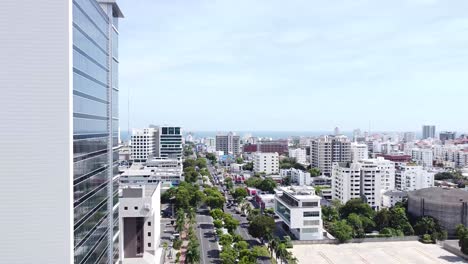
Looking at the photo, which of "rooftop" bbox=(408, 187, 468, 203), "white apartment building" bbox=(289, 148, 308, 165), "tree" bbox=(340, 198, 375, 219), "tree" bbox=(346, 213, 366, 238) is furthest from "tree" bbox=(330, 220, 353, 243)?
"white apartment building" bbox=(289, 148, 308, 165)

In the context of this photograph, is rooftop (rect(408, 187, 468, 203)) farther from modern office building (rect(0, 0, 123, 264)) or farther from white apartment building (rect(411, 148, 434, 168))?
white apartment building (rect(411, 148, 434, 168))

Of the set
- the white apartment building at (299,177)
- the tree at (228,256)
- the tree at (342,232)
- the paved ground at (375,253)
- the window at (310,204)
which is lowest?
the paved ground at (375,253)

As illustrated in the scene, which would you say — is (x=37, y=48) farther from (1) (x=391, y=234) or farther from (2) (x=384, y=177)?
(2) (x=384, y=177)

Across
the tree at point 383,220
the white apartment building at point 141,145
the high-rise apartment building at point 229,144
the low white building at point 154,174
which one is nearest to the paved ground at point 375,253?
the tree at point 383,220

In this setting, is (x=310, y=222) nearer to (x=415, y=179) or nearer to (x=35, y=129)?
(x=35, y=129)

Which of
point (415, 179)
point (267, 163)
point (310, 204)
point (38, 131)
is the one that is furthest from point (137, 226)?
point (267, 163)

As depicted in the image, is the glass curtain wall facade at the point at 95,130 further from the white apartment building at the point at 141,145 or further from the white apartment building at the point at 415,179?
the white apartment building at the point at 141,145
